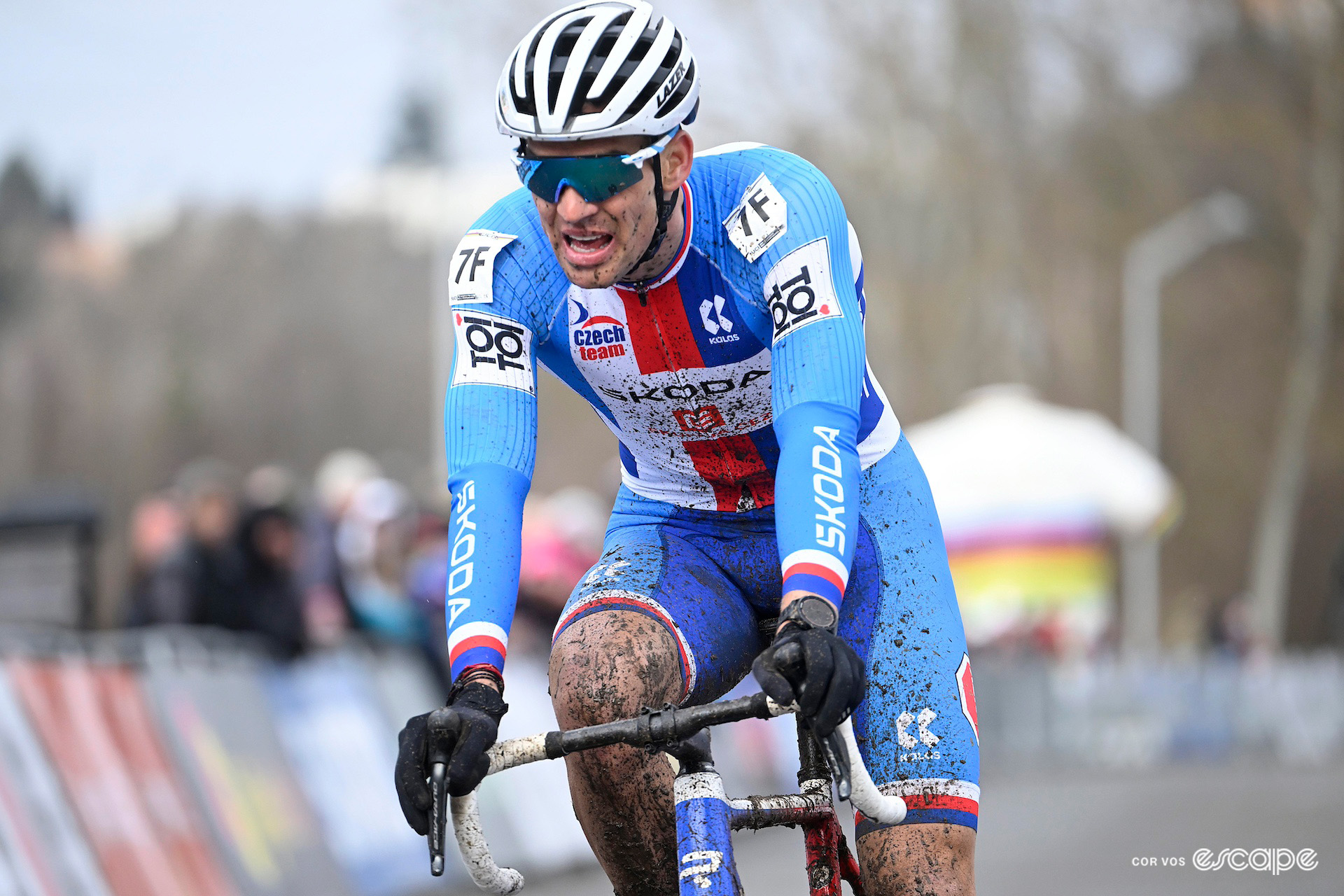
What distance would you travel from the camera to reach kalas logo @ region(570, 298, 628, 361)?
159 inches

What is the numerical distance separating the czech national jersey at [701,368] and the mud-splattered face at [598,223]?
0.88 feet

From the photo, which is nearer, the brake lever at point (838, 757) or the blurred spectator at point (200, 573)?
the brake lever at point (838, 757)

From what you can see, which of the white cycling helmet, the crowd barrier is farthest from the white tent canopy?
the white cycling helmet

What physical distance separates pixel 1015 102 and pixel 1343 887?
769 inches

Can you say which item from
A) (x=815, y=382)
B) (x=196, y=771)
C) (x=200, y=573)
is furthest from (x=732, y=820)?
(x=200, y=573)

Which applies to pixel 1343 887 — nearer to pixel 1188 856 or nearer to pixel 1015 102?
pixel 1188 856

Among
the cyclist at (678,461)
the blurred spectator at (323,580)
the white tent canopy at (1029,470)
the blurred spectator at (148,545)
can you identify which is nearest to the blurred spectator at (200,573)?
the blurred spectator at (148,545)

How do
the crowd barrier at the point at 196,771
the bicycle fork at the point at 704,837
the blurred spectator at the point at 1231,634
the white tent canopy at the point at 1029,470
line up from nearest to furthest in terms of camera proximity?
the bicycle fork at the point at 704,837 < the crowd barrier at the point at 196,771 < the white tent canopy at the point at 1029,470 < the blurred spectator at the point at 1231,634

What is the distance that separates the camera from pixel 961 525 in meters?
23.6

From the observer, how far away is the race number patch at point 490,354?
3932 mm

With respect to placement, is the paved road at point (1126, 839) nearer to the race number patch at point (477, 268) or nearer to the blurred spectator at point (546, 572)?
the blurred spectator at point (546, 572)

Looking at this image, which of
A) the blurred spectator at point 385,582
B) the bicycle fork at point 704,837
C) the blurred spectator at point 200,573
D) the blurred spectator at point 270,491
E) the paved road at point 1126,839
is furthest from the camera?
the blurred spectator at point 385,582

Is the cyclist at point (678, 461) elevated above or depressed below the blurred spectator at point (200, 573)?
below

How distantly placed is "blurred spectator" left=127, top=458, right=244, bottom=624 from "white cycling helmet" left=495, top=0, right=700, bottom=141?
19.0 feet
